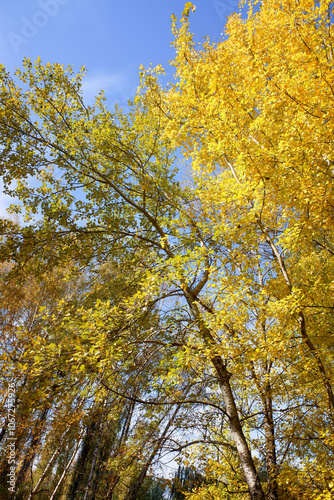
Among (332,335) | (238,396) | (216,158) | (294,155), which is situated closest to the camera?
(294,155)

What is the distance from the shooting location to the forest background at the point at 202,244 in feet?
10.5

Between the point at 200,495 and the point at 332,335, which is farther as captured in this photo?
the point at 200,495

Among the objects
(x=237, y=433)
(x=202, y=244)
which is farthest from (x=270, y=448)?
(x=202, y=244)

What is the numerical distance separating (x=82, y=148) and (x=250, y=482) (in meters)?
5.39

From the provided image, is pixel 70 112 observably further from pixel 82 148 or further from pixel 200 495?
pixel 200 495

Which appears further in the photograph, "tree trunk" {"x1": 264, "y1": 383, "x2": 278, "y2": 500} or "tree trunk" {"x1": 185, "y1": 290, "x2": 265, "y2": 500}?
"tree trunk" {"x1": 264, "y1": 383, "x2": 278, "y2": 500}

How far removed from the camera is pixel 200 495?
536 centimetres

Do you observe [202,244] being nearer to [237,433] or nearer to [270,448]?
[237,433]

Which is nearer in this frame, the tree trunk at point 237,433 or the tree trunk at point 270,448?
the tree trunk at point 237,433

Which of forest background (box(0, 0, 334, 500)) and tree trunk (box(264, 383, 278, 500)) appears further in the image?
tree trunk (box(264, 383, 278, 500))

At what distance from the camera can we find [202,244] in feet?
17.0

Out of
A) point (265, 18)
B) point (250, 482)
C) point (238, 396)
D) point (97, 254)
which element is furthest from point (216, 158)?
point (238, 396)

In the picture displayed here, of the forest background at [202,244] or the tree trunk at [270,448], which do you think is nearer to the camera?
the forest background at [202,244]

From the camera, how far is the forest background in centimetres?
319
